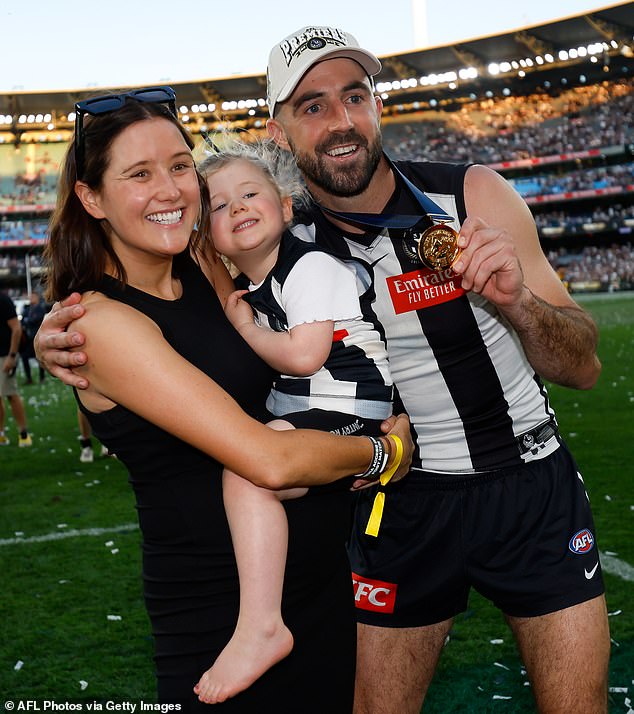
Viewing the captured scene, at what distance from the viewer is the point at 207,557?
231cm

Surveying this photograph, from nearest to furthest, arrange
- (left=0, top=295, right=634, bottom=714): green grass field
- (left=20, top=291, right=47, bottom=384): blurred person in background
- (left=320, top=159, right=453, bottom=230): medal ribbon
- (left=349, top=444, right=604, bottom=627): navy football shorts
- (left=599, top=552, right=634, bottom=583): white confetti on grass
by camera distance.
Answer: (left=320, top=159, right=453, bottom=230): medal ribbon → (left=349, top=444, right=604, bottom=627): navy football shorts → (left=0, top=295, right=634, bottom=714): green grass field → (left=599, top=552, right=634, bottom=583): white confetti on grass → (left=20, top=291, right=47, bottom=384): blurred person in background

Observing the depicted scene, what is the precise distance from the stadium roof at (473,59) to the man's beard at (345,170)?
43.2 meters

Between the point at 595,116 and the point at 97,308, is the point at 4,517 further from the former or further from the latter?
the point at 595,116

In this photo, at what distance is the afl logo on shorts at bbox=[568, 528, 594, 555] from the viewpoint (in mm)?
3014

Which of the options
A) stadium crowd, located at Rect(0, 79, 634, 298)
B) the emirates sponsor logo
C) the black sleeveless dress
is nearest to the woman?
the black sleeveless dress

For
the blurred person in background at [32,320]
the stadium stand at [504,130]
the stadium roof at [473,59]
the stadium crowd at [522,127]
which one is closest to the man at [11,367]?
the blurred person in background at [32,320]

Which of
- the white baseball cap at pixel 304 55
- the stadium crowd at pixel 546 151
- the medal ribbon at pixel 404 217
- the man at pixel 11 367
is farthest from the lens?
the stadium crowd at pixel 546 151

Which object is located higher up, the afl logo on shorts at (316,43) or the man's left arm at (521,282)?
the afl logo on shorts at (316,43)

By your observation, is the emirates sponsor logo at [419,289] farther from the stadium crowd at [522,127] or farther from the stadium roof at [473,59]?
the stadium crowd at [522,127]

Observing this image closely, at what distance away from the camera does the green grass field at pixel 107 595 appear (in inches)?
170

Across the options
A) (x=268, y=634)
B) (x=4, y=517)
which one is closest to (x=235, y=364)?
(x=268, y=634)

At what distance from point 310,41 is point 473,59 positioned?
4785cm

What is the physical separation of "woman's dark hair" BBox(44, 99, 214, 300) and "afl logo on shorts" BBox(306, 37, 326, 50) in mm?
888

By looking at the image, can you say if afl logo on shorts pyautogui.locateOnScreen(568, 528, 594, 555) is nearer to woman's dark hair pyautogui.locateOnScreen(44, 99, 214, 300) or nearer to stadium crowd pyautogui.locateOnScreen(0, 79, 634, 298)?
woman's dark hair pyautogui.locateOnScreen(44, 99, 214, 300)
